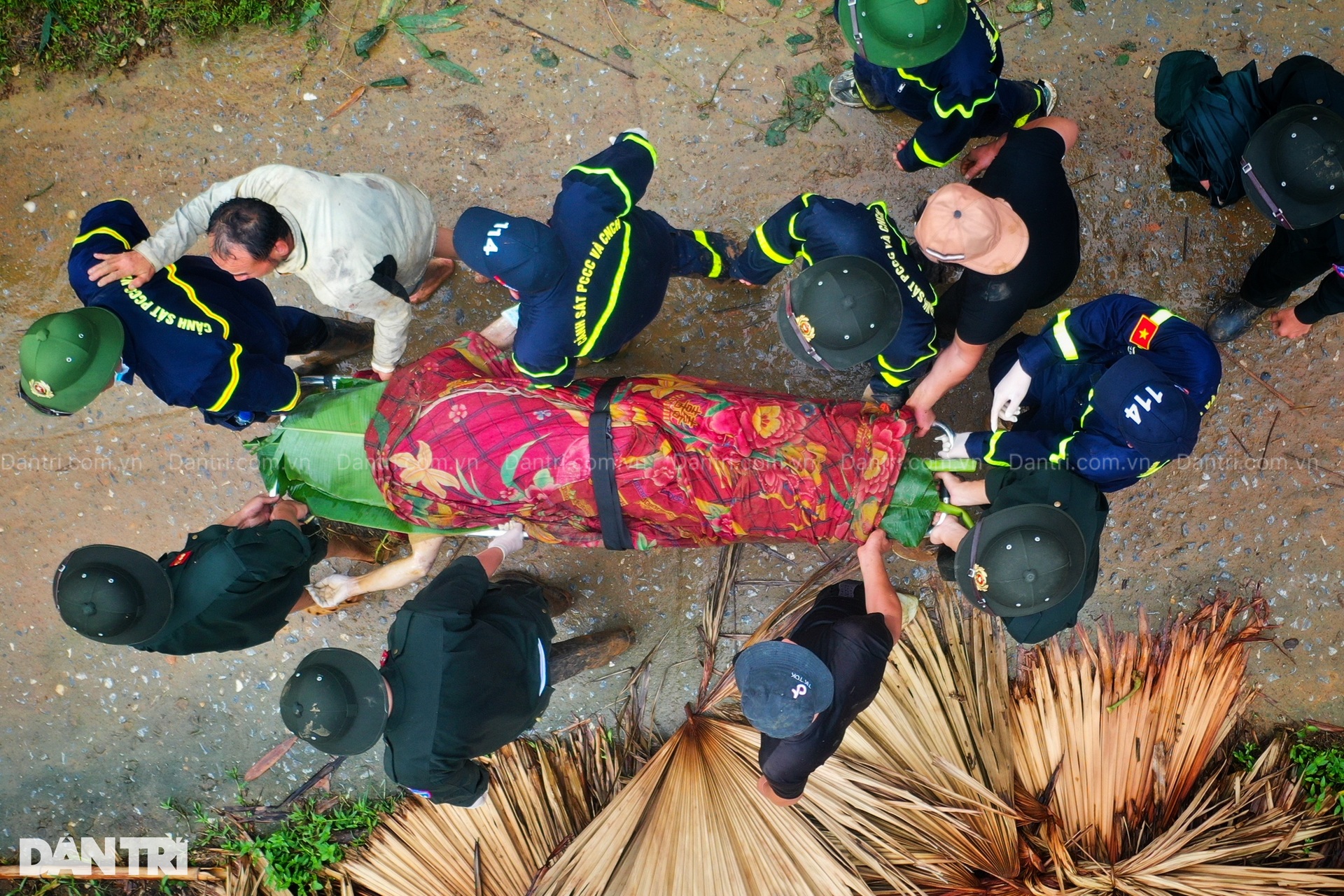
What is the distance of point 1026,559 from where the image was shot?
2.69 meters

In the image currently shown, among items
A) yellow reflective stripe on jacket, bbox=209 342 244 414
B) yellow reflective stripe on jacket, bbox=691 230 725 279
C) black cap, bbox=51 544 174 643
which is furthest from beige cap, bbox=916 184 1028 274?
black cap, bbox=51 544 174 643

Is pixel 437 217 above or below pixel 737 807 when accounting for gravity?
above

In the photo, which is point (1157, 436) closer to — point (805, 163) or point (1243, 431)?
point (1243, 431)

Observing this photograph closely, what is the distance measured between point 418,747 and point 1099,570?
3.14 meters

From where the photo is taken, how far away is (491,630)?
10.1 feet

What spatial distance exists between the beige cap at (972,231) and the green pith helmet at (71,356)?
2.89 metres

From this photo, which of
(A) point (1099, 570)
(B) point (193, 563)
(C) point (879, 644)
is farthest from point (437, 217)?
(A) point (1099, 570)

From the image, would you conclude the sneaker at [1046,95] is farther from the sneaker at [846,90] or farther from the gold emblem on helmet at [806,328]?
the gold emblem on helmet at [806,328]

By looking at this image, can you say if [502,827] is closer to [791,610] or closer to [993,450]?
[791,610]

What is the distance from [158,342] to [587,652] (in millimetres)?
2110

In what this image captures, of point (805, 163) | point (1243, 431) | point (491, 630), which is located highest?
point (805, 163)

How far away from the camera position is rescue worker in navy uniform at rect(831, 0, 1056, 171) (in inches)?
114

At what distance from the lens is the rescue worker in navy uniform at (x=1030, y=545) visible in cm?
270

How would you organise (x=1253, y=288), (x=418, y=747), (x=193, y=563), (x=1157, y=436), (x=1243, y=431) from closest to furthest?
(x=1157, y=436), (x=418, y=747), (x=193, y=563), (x=1253, y=288), (x=1243, y=431)
